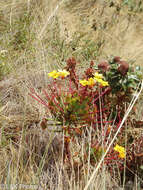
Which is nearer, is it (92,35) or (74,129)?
(74,129)

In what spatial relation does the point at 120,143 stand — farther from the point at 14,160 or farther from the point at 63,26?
the point at 63,26

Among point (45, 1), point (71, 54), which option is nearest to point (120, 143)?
point (71, 54)

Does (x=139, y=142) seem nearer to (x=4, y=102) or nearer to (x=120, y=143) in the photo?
(x=120, y=143)

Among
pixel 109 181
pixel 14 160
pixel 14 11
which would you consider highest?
pixel 14 11

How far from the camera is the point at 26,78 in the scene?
234 cm

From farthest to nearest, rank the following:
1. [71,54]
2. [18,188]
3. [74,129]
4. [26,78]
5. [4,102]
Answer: [71,54], [26,78], [4,102], [74,129], [18,188]

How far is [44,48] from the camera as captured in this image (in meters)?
2.79

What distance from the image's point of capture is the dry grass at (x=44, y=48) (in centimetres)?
170

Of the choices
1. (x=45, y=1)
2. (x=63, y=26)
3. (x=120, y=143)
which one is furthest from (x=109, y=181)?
(x=45, y=1)

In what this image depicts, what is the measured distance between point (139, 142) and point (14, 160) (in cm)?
90

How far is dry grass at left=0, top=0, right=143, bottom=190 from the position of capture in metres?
1.70

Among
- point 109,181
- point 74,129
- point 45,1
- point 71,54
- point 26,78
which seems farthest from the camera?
point 45,1

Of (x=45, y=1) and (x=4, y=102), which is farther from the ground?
(x=45, y=1)

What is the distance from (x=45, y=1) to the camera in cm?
358
